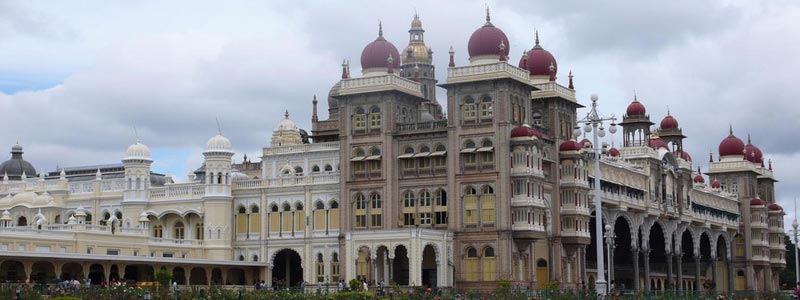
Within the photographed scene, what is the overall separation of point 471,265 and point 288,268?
1830 centimetres

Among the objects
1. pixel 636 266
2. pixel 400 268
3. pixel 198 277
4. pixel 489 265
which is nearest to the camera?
pixel 489 265

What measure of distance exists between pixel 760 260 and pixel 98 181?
6936cm

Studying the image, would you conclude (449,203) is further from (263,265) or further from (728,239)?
(728,239)

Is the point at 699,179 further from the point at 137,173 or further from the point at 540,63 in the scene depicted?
the point at 137,173

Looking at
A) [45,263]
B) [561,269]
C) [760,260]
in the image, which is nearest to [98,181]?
[45,263]

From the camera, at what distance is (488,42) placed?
82312 millimetres

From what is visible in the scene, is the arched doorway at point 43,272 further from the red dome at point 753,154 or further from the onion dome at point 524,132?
the red dome at point 753,154

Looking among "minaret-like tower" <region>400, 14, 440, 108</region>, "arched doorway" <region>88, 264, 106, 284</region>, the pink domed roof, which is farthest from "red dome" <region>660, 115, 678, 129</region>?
"arched doorway" <region>88, 264, 106, 284</region>

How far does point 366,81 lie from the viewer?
8606 centimetres

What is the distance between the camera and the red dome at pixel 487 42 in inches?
3233

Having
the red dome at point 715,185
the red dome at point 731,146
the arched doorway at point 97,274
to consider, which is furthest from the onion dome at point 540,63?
the red dome at point 731,146

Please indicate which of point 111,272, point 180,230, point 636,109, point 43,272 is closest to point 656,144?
point 636,109

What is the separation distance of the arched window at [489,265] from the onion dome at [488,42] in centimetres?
1348

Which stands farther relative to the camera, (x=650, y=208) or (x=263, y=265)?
(x=650, y=208)
